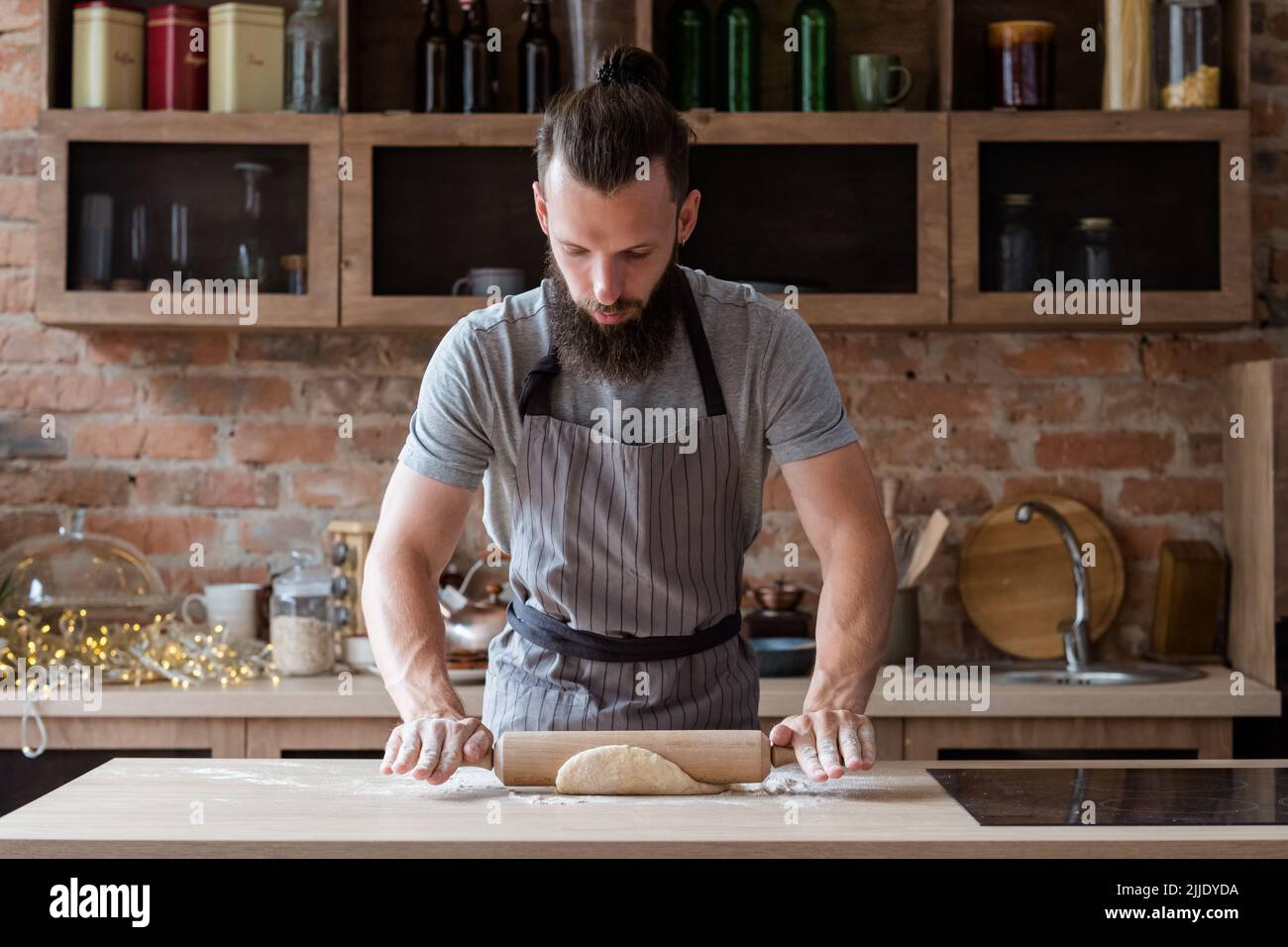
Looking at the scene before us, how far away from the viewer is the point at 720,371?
1.93m

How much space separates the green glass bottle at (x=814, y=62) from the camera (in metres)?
2.91

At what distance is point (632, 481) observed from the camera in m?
1.91

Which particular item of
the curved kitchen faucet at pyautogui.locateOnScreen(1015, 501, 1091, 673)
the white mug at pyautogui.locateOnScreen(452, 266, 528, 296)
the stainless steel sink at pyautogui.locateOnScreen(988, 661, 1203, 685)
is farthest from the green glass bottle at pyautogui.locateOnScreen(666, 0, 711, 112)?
the stainless steel sink at pyautogui.locateOnScreen(988, 661, 1203, 685)

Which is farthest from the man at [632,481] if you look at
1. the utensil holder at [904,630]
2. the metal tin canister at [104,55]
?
the metal tin canister at [104,55]

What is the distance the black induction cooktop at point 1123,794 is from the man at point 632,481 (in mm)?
240

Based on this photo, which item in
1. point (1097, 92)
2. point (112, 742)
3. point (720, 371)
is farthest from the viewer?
point (1097, 92)

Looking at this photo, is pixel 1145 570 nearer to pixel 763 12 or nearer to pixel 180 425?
pixel 763 12

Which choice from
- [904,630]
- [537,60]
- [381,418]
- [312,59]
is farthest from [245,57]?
[904,630]

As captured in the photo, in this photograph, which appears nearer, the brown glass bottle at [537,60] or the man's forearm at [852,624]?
the man's forearm at [852,624]

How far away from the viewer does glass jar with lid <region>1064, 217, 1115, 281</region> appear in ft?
9.43

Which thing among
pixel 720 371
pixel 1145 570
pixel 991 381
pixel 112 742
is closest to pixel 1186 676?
pixel 1145 570

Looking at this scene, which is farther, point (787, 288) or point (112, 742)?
point (787, 288)
